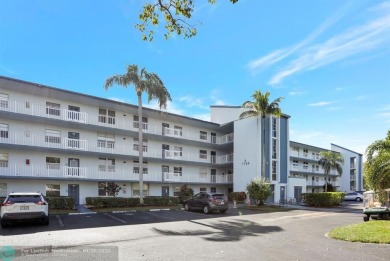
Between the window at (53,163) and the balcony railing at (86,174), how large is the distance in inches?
15.8

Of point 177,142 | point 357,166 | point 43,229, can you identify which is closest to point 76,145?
point 177,142

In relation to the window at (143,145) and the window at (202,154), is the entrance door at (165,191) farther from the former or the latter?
the window at (202,154)

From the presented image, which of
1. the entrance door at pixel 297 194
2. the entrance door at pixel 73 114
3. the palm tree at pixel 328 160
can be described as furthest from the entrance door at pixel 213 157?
the palm tree at pixel 328 160

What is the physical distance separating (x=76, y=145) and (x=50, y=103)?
13.9ft

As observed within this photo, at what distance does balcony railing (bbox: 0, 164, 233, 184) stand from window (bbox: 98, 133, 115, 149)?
6.81 ft

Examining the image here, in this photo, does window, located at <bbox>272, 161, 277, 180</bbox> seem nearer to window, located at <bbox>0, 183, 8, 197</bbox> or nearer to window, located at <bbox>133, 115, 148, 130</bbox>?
window, located at <bbox>133, 115, 148, 130</bbox>

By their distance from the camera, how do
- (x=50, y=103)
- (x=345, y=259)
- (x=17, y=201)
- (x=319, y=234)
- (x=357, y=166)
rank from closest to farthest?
(x=345, y=259), (x=319, y=234), (x=17, y=201), (x=50, y=103), (x=357, y=166)

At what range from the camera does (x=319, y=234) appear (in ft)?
45.9

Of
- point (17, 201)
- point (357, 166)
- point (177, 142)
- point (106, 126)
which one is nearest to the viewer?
point (17, 201)

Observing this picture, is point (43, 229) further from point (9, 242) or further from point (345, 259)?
point (345, 259)

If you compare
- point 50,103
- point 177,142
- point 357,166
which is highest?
point 50,103

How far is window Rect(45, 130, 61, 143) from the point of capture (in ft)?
91.9

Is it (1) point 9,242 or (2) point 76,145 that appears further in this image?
(2) point 76,145

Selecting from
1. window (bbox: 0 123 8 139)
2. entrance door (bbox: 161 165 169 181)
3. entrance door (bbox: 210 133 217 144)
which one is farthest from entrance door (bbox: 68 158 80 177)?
entrance door (bbox: 210 133 217 144)
